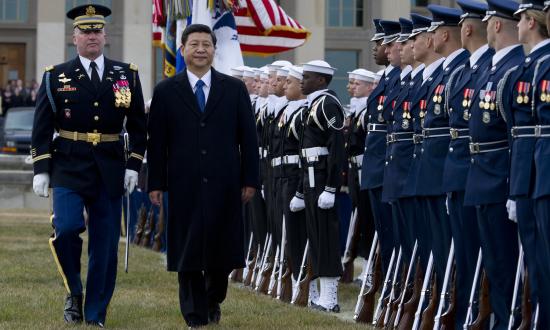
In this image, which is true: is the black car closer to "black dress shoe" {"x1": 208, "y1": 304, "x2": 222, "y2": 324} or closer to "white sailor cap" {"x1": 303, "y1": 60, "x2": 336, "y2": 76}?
"white sailor cap" {"x1": 303, "y1": 60, "x2": 336, "y2": 76}

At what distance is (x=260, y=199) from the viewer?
15.1 m

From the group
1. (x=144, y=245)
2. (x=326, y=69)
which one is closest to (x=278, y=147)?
(x=326, y=69)

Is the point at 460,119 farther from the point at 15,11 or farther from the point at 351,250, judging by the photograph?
the point at 15,11

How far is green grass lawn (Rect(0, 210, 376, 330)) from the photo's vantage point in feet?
34.6

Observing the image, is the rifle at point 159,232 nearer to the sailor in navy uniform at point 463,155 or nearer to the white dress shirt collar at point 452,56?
the white dress shirt collar at point 452,56

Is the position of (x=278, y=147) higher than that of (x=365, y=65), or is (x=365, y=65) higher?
(x=365, y=65)

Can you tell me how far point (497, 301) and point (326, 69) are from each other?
14.0ft

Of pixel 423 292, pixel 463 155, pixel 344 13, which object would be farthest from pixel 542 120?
pixel 344 13

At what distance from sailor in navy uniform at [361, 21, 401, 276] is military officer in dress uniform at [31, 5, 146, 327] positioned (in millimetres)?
2062

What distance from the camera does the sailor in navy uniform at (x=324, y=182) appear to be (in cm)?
1211

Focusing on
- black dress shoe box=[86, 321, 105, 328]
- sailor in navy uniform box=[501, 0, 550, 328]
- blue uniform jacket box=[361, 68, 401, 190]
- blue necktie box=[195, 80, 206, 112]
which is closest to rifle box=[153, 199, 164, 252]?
blue uniform jacket box=[361, 68, 401, 190]

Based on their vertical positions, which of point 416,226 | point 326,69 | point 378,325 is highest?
point 326,69

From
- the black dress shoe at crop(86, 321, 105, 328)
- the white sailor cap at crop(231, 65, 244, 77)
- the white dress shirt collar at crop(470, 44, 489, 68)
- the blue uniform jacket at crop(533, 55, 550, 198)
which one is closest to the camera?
the blue uniform jacket at crop(533, 55, 550, 198)

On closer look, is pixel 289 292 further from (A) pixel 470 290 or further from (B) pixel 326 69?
(A) pixel 470 290
